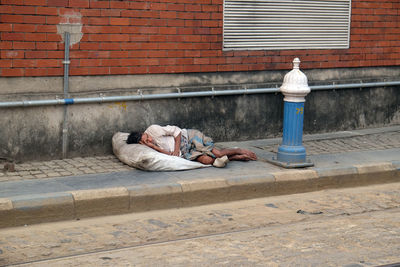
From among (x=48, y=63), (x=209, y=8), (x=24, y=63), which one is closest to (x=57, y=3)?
(x=48, y=63)

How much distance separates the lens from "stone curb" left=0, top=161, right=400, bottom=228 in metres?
6.92

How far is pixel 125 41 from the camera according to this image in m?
9.34

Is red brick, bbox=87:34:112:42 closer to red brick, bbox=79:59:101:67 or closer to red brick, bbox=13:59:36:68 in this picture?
red brick, bbox=79:59:101:67

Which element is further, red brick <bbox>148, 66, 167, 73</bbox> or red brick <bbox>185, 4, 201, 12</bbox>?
red brick <bbox>185, 4, 201, 12</bbox>

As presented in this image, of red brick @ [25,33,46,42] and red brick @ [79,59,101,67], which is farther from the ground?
red brick @ [25,33,46,42]

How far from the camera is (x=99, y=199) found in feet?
23.8

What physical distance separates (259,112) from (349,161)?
1.83m

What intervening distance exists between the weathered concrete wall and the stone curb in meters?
1.85

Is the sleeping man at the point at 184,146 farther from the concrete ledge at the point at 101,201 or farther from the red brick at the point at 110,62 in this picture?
the concrete ledge at the point at 101,201

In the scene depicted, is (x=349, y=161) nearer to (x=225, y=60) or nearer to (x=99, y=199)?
(x=225, y=60)

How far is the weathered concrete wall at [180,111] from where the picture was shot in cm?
875

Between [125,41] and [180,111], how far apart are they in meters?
1.31

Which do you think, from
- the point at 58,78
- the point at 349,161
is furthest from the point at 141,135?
the point at 349,161

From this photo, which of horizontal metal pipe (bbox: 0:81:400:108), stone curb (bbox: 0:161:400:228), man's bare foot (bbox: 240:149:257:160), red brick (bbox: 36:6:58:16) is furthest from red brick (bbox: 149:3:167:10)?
stone curb (bbox: 0:161:400:228)
